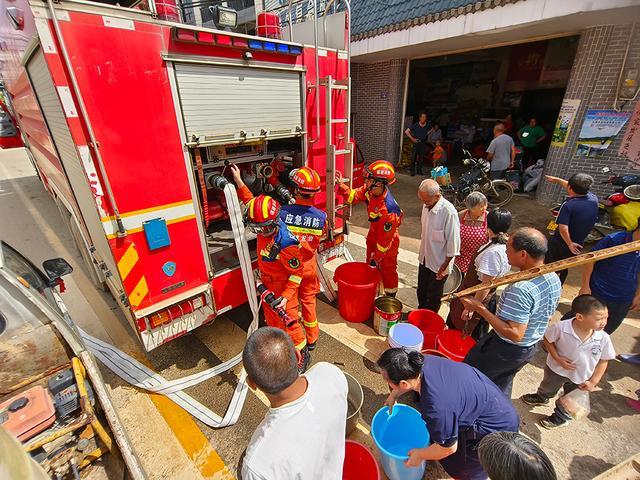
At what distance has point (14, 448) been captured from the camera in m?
0.95

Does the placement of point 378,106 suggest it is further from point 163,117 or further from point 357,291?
point 163,117

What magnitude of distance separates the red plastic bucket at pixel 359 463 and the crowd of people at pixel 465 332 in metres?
0.40

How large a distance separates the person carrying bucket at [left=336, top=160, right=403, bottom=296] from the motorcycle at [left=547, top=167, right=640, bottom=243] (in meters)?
2.19

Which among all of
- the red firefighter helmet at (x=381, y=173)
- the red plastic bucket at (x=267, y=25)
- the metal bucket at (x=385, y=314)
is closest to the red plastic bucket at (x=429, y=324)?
the metal bucket at (x=385, y=314)

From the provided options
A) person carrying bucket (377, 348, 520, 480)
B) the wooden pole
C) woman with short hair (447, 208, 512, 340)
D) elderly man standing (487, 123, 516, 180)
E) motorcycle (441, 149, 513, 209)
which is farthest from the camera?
elderly man standing (487, 123, 516, 180)

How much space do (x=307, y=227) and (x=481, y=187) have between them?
22.6 feet

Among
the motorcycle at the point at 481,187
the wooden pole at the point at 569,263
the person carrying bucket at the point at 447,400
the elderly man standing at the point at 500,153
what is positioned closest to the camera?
the person carrying bucket at the point at 447,400

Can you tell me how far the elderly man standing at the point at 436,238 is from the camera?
341 centimetres

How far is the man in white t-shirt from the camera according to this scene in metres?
1.27

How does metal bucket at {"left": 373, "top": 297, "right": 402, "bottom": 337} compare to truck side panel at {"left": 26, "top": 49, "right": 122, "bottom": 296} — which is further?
Result: metal bucket at {"left": 373, "top": 297, "right": 402, "bottom": 337}

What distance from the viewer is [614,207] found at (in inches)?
123

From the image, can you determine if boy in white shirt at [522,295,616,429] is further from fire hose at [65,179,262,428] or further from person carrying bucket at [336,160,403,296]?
fire hose at [65,179,262,428]

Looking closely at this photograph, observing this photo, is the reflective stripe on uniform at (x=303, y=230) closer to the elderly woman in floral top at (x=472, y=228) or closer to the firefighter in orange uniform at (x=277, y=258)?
the firefighter in orange uniform at (x=277, y=258)

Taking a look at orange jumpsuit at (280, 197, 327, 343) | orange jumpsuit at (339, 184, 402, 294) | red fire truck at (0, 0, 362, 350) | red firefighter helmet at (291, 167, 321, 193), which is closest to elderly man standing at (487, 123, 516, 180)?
orange jumpsuit at (339, 184, 402, 294)
